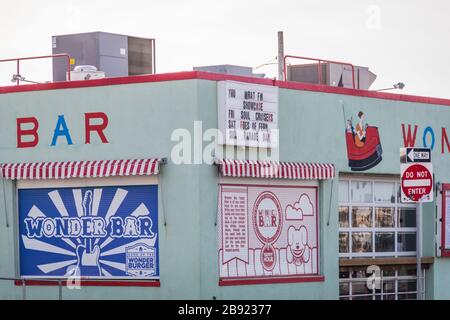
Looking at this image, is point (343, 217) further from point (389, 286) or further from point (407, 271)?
point (407, 271)

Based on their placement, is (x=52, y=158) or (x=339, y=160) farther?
(x=339, y=160)

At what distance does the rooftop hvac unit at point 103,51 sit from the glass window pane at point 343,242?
629 cm

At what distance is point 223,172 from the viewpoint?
70.4 ft

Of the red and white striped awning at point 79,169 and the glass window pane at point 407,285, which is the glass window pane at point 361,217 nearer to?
the glass window pane at point 407,285

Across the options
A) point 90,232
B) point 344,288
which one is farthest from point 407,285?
point 90,232

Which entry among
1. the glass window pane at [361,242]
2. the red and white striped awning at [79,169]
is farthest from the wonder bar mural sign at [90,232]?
the glass window pane at [361,242]

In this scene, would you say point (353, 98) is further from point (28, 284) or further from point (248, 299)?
point (28, 284)

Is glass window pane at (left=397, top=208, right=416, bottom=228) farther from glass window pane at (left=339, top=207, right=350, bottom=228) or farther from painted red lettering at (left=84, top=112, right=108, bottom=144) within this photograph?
painted red lettering at (left=84, top=112, right=108, bottom=144)

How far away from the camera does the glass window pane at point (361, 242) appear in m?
24.8

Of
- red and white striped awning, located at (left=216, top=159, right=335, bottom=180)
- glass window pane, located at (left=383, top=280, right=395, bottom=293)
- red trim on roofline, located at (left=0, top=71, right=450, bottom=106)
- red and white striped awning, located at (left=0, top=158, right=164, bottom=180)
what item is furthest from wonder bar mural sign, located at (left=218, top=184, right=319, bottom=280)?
glass window pane, located at (left=383, top=280, right=395, bottom=293)

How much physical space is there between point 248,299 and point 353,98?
5.58 metres

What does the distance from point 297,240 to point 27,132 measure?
20.6ft
